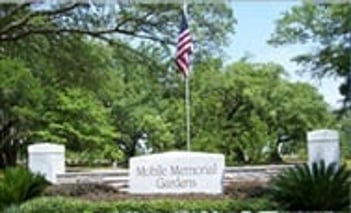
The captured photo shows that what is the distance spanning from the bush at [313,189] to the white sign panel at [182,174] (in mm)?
1568

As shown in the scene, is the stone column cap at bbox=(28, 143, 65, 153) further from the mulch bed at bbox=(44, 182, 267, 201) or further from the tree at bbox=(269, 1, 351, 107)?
the tree at bbox=(269, 1, 351, 107)

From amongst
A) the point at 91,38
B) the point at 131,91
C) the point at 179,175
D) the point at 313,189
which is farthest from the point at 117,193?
the point at 131,91

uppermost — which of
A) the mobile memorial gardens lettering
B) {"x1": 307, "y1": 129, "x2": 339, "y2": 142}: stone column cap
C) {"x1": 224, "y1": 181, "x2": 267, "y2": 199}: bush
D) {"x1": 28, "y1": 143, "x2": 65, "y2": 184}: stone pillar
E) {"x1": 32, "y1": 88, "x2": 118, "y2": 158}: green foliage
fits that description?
{"x1": 32, "y1": 88, "x2": 118, "y2": 158}: green foliage

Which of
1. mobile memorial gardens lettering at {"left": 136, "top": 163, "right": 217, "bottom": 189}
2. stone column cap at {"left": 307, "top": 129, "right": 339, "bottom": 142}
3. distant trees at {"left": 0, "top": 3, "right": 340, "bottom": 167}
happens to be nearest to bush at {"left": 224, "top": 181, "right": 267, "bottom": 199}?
mobile memorial gardens lettering at {"left": 136, "top": 163, "right": 217, "bottom": 189}

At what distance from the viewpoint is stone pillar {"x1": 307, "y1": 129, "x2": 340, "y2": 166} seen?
8758 millimetres

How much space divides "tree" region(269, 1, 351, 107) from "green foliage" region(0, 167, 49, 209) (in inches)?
179

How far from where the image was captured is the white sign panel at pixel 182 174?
8.13 meters

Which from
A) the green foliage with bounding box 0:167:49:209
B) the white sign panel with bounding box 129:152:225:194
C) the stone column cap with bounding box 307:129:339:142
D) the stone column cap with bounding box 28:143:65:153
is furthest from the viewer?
the stone column cap with bounding box 28:143:65:153

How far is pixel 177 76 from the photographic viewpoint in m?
11.2

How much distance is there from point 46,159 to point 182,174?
2.38 m

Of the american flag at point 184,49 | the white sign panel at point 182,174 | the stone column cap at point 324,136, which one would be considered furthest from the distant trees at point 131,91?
the white sign panel at point 182,174

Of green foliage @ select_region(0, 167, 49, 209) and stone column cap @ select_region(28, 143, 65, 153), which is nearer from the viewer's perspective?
green foliage @ select_region(0, 167, 49, 209)

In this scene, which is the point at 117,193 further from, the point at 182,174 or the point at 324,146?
the point at 324,146

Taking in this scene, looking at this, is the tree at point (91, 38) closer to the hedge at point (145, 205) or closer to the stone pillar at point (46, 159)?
the stone pillar at point (46, 159)
